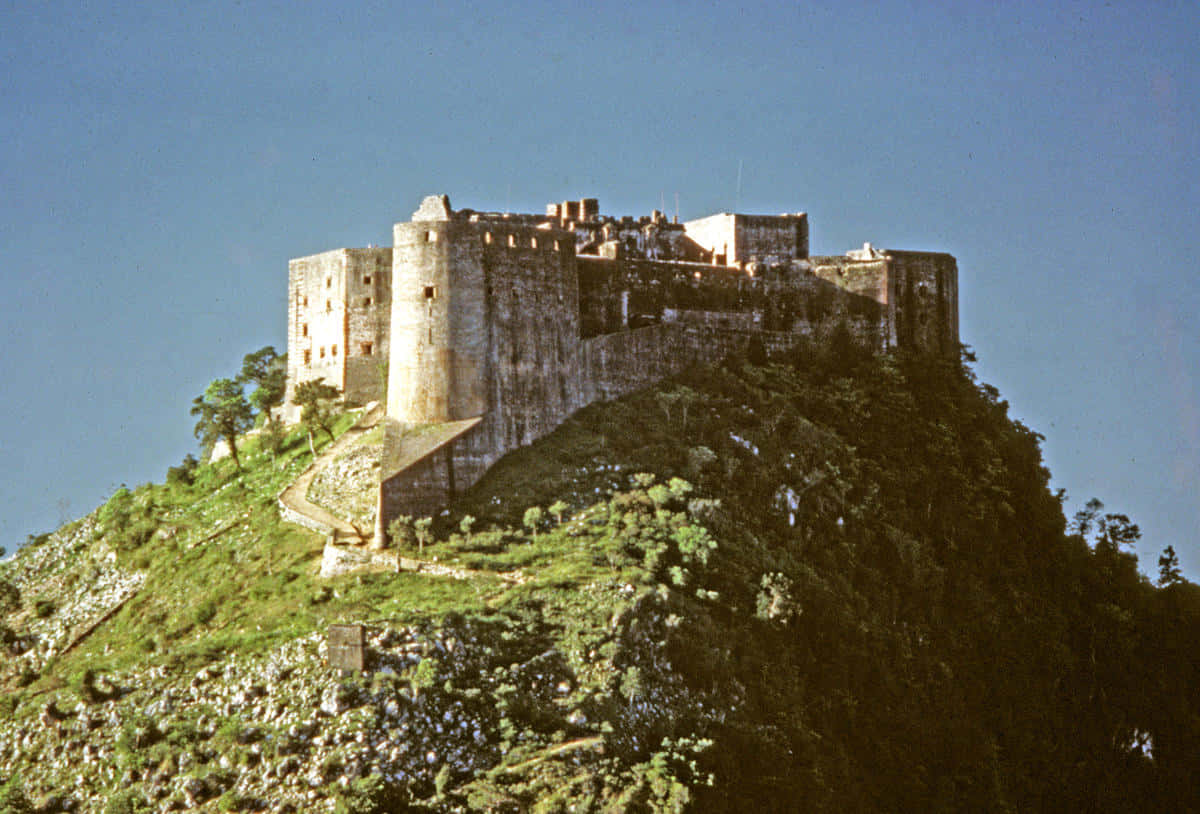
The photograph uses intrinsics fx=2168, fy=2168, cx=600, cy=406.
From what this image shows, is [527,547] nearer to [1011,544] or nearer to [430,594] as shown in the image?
[430,594]

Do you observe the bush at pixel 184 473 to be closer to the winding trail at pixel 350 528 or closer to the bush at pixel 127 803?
the winding trail at pixel 350 528

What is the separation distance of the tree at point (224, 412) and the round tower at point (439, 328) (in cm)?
→ 1088

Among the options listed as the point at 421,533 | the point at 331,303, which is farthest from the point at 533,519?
the point at 331,303

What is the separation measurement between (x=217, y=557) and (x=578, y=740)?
16732mm

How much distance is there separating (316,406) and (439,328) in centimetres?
772

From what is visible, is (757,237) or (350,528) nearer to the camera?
(350,528)

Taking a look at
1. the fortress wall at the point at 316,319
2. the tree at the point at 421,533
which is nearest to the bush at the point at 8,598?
the fortress wall at the point at 316,319

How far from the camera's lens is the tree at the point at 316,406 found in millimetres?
67613

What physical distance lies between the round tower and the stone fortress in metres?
0.04

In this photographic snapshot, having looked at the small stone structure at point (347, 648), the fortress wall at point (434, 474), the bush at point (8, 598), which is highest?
the fortress wall at point (434, 474)

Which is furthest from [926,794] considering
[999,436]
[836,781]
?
[999,436]

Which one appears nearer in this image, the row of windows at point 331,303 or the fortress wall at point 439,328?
the fortress wall at point 439,328

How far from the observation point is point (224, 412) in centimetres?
7112

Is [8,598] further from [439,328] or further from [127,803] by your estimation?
[127,803]
